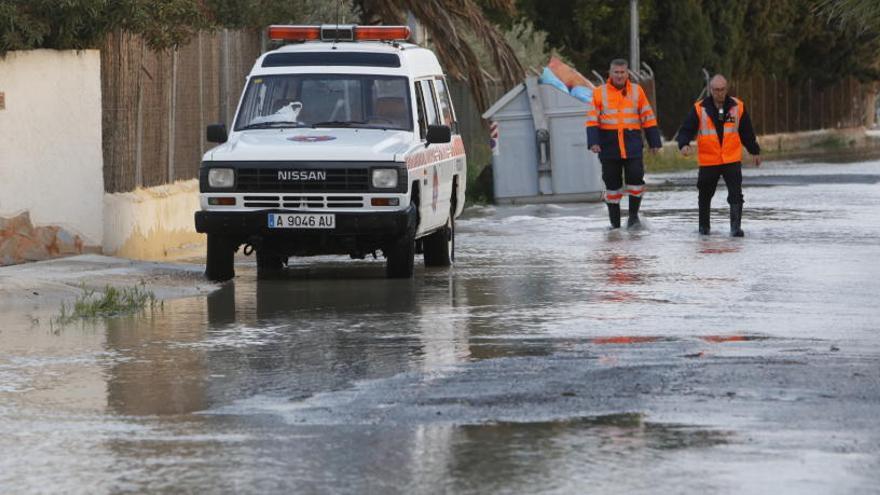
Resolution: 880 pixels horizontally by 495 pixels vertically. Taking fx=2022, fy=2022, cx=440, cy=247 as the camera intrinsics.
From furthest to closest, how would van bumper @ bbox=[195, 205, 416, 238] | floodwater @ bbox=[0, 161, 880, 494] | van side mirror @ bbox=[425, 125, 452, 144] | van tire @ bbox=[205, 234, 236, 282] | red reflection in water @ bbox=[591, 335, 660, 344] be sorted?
van side mirror @ bbox=[425, 125, 452, 144] → van tire @ bbox=[205, 234, 236, 282] → van bumper @ bbox=[195, 205, 416, 238] → red reflection in water @ bbox=[591, 335, 660, 344] → floodwater @ bbox=[0, 161, 880, 494]

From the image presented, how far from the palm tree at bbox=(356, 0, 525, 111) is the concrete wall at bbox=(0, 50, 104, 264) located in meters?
9.93

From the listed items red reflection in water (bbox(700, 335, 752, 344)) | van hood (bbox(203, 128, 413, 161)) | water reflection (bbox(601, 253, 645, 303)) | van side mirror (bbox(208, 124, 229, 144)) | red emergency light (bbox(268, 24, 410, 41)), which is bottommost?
water reflection (bbox(601, 253, 645, 303))

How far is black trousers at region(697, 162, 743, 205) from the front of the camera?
70.6 ft

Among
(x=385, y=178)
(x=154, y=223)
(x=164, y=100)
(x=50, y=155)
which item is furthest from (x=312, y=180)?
(x=164, y=100)

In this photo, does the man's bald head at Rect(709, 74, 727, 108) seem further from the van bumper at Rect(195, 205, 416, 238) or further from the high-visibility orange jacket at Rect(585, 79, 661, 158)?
the van bumper at Rect(195, 205, 416, 238)

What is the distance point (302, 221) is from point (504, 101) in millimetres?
12581

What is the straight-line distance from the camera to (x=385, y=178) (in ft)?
52.2

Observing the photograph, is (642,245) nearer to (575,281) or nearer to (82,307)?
(575,281)

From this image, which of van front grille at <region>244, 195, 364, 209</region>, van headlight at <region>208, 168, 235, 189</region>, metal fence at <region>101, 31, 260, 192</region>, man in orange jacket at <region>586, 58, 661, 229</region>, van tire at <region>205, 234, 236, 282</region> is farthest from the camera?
man in orange jacket at <region>586, 58, 661, 229</region>

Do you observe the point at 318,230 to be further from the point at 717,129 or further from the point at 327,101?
the point at 717,129

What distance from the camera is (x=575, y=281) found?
1628cm

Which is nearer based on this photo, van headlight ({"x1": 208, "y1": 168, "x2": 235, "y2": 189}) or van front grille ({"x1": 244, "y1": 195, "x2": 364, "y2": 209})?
van front grille ({"x1": 244, "y1": 195, "x2": 364, "y2": 209})

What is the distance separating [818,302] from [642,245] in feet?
19.5

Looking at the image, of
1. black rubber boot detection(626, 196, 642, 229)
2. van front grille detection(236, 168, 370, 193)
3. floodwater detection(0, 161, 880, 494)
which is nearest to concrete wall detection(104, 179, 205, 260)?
floodwater detection(0, 161, 880, 494)
